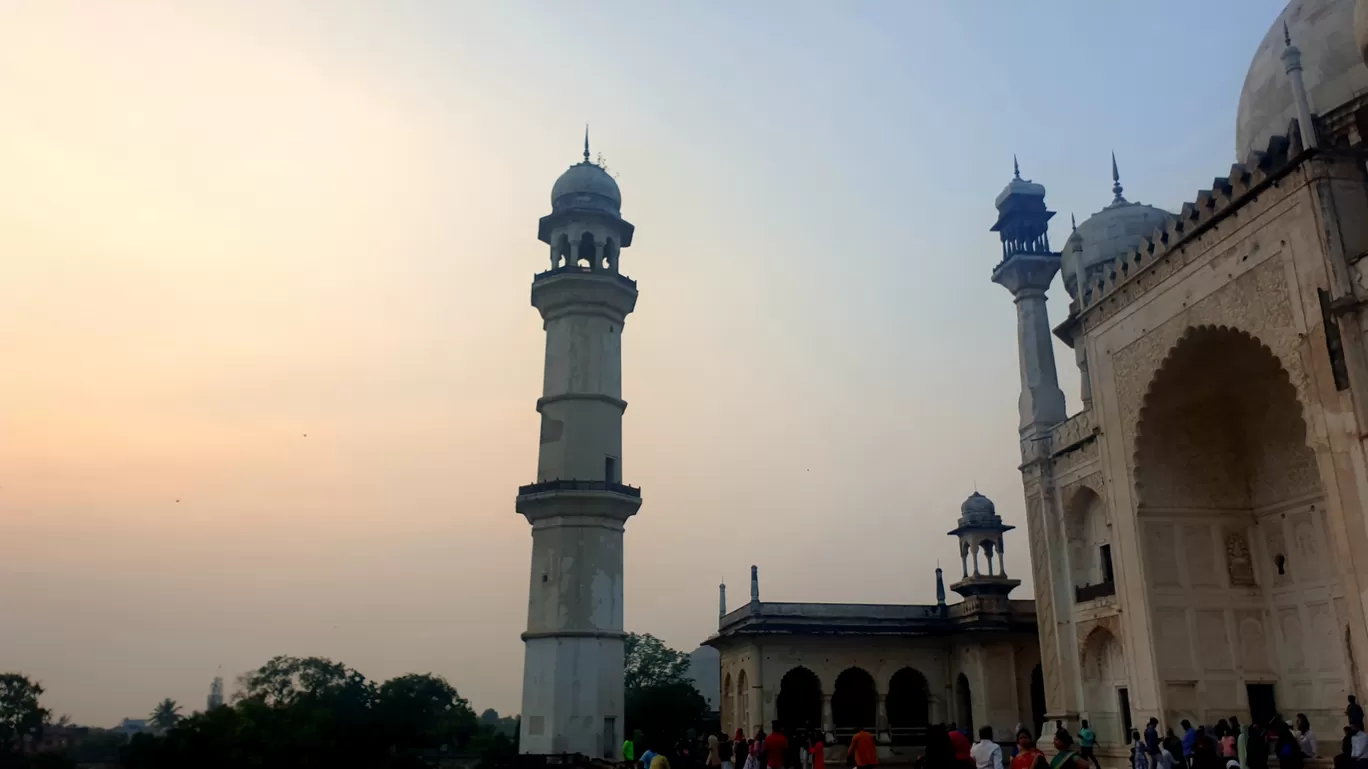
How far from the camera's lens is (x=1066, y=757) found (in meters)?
5.61

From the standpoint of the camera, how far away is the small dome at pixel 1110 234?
18594 mm

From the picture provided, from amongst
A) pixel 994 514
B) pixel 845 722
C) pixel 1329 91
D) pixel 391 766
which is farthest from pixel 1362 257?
pixel 391 766

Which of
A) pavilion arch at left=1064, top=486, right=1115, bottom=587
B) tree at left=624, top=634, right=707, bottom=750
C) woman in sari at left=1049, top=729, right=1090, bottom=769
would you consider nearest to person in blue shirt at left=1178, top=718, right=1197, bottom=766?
pavilion arch at left=1064, top=486, right=1115, bottom=587

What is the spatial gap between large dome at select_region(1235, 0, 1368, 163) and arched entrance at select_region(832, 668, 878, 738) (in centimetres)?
1635

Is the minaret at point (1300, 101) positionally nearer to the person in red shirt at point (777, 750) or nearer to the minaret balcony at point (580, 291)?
the person in red shirt at point (777, 750)

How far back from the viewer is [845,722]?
87.9 feet

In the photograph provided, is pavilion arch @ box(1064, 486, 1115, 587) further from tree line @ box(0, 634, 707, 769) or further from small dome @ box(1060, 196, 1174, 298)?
Result: tree line @ box(0, 634, 707, 769)

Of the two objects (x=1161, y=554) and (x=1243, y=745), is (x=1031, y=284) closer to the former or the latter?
(x=1161, y=554)

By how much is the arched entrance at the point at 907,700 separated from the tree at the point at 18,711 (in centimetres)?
3518

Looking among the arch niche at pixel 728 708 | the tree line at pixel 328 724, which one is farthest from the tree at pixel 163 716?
the arch niche at pixel 728 708

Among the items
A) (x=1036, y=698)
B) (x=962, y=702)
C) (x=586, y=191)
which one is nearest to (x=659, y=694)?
(x=962, y=702)

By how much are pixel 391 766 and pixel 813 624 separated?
2517 cm

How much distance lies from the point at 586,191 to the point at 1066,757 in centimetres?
1962

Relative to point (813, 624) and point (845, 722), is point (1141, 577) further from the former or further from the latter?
point (845, 722)
